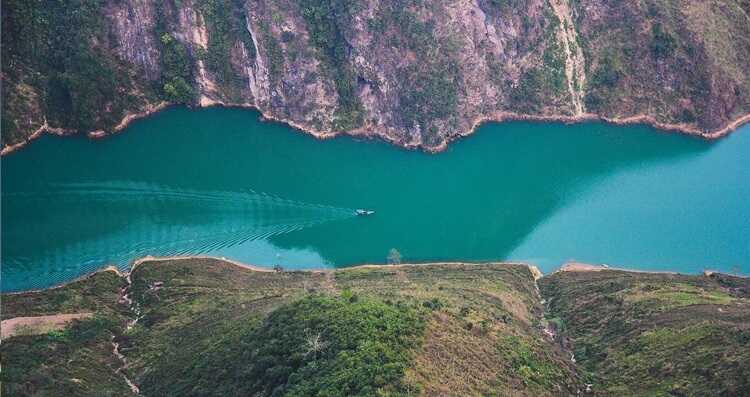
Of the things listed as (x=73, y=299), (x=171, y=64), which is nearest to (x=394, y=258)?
(x=73, y=299)

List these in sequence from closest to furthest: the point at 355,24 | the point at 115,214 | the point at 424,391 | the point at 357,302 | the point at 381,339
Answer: the point at 424,391 < the point at 381,339 < the point at 357,302 < the point at 115,214 < the point at 355,24

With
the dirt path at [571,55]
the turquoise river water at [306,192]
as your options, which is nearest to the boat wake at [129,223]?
the turquoise river water at [306,192]

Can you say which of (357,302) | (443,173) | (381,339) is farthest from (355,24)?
(381,339)

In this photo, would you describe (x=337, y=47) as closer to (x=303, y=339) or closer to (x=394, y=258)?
(x=394, y=258)

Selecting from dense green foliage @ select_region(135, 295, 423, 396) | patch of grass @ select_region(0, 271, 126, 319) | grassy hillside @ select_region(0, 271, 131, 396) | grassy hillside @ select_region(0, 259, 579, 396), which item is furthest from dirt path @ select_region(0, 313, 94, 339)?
dense green foliage @ select_region(135, 295, 423, 396)

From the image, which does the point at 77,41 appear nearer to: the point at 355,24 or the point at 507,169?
the point at 355,24

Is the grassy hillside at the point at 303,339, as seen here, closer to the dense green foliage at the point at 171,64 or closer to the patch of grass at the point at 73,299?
the patch of grass at the point at 73,299
